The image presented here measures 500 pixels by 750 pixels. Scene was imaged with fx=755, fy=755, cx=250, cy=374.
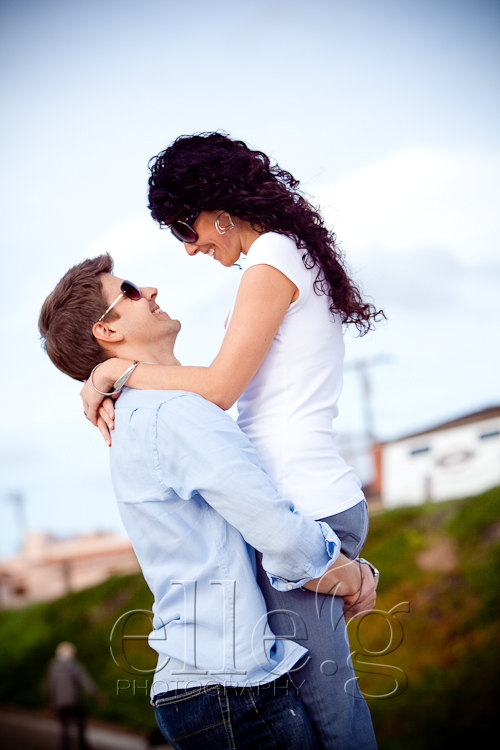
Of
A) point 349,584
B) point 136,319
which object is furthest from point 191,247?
point 349,584

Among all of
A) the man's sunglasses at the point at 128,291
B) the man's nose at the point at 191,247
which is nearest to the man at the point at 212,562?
the man's sunglasses at the point at 128,291

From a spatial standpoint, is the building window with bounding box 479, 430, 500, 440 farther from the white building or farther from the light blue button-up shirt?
the light blue button-up shirt

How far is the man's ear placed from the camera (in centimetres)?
198

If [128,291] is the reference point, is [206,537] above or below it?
below

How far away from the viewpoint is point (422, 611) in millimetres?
12492

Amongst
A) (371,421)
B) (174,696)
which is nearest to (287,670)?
(174,696)

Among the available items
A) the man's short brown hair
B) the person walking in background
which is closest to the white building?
the person walking in background

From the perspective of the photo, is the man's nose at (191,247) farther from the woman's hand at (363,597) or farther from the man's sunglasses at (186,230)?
the woman's hand at (363,597)

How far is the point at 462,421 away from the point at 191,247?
65.7ft

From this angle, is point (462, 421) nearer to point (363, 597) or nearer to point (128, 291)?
point (363, 597)

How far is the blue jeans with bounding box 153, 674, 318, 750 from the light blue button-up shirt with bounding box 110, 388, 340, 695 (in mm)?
33

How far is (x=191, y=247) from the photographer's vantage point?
2131 millimetres

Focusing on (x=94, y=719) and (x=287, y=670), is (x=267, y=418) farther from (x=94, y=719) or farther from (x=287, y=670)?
(x=94, y=719)

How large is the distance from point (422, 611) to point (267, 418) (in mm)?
11603
